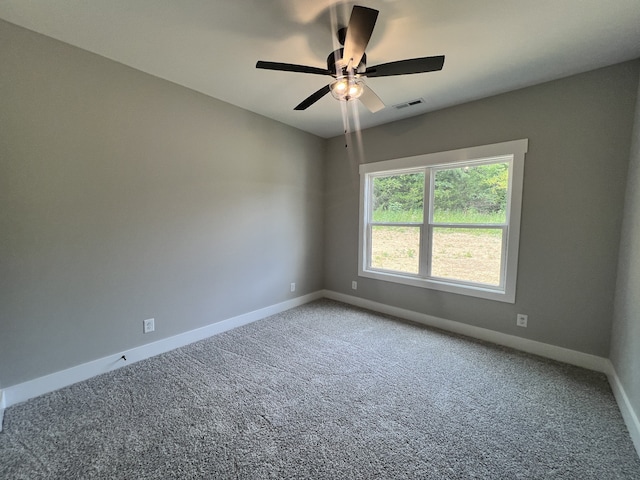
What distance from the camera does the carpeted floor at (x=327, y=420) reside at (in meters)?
1.42

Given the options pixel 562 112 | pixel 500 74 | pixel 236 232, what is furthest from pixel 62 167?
pixel 562 112

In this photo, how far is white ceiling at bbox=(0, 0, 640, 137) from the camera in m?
1.66

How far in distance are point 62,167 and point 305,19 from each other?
2074mm

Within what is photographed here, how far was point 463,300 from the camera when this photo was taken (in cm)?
310

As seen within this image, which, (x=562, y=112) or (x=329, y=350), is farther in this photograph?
(x=329, y=350)

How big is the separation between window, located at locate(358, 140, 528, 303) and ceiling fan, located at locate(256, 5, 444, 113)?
5.32 ft

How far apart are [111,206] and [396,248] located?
3212 mm

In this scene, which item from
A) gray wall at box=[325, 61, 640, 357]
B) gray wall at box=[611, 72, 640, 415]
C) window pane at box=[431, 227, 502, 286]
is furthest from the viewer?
window pane at box=[431, 227, 502, 286]

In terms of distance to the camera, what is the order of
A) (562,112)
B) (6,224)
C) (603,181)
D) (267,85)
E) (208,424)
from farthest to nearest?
(267,85)
(562,112)
(603,181)
(6,224)
(208,424)

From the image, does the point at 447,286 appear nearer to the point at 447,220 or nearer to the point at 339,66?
the point at 447,220

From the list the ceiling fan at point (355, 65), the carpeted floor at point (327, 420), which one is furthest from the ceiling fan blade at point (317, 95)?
the carpeted floor at point (327, 420)

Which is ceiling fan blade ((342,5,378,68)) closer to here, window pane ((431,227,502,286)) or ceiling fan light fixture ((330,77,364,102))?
ceiling fan light fixture ((330,77,364,102))

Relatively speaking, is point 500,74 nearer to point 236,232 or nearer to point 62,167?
point 236,232

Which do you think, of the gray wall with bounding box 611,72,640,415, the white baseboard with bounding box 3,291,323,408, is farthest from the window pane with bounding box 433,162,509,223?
the white baseboard with bounding box 3,291,323,408
